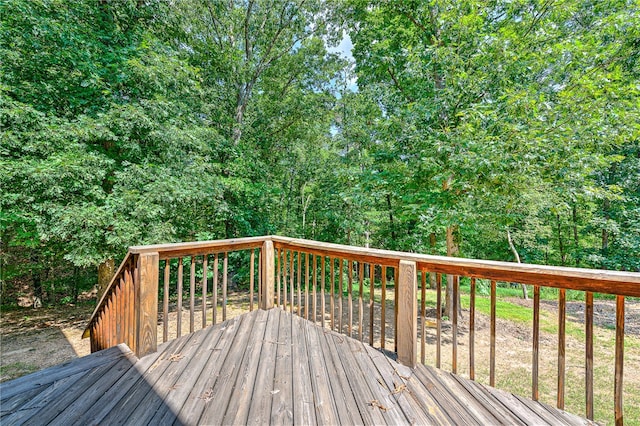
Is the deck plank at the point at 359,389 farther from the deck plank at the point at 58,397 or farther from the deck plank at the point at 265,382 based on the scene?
the deck plank at the point at 58,397

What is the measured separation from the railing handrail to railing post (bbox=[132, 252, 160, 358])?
111 mm

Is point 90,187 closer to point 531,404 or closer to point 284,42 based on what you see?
point 531,404

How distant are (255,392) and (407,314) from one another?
124cm

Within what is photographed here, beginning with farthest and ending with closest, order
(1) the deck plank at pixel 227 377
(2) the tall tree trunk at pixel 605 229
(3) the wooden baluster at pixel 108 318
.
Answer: (2) the tall tree trunk at pixel 605 229 < (3) the wooden baluster at pixel 108 318 < (1) the deck plank at pixel 227 377

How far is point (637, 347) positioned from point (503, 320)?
193cm

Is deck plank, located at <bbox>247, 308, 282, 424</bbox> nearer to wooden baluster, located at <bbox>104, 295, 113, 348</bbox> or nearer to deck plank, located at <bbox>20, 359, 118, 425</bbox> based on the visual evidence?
deck plank, located at <bbox>20, 359, 118, 425</bbox>

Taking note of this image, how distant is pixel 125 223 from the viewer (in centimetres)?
423

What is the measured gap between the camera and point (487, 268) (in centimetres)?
182

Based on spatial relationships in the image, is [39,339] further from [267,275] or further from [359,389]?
[359,389]

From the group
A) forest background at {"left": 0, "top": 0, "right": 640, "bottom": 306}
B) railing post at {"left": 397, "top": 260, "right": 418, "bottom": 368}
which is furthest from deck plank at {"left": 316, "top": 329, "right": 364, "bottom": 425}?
forest background at {"left": 0, "top": 0, "right": 640, "bottom": 306}

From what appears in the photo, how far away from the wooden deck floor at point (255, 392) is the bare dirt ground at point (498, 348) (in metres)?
0.96

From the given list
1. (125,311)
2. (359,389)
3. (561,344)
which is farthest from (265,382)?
(561,344)

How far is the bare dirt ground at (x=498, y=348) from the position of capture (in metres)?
3.14

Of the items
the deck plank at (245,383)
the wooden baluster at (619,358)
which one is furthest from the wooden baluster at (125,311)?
the wooden baluster at (619,358)
